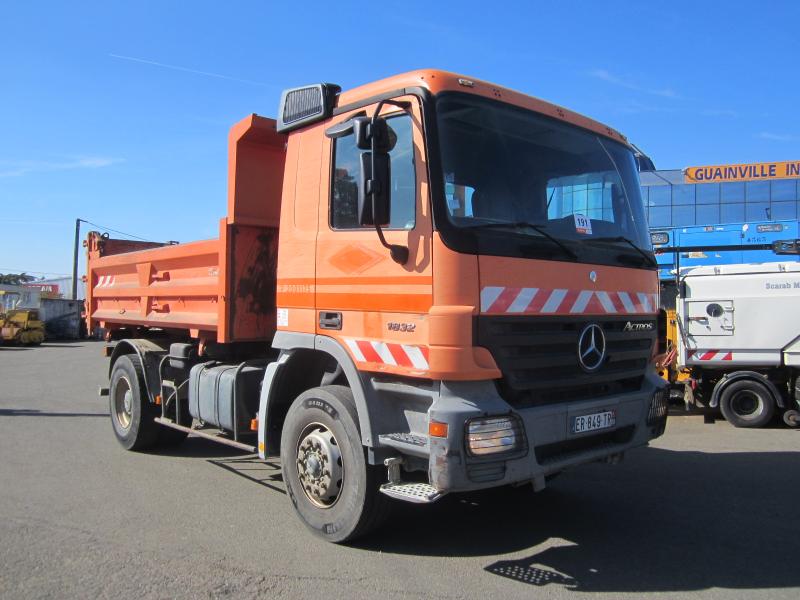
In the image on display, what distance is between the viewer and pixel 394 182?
4113 mm

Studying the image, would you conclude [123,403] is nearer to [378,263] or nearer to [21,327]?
[378,263]

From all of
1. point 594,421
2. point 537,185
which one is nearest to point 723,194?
point 537,185

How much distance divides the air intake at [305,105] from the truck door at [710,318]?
7.57 m

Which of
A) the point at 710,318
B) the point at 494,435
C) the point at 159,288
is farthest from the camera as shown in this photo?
the point at 710,318

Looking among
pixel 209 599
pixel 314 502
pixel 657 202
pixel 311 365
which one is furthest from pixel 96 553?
pixel 657 202

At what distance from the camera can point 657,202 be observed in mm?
37812

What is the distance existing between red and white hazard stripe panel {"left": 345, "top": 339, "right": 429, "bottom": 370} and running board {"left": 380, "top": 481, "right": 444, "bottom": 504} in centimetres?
71

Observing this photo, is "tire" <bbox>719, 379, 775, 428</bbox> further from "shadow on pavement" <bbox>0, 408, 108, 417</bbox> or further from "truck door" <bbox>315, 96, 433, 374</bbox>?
"shadow on pavement" <bbox>0, 408, 108, 417</bbox>

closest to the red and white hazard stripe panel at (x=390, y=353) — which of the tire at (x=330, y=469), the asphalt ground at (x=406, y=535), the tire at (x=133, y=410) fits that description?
the tire at (x=330, y=469)

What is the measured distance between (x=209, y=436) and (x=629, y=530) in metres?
3.70

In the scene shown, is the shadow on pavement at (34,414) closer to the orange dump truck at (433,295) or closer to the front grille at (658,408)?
the orange dump truck at (433,295)

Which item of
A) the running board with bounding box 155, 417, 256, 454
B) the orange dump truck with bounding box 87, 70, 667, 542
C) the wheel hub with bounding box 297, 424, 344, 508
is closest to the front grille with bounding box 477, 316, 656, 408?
the orange dump truck with bounding box 87, 70, 667, 542

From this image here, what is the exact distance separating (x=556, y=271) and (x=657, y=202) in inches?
1447

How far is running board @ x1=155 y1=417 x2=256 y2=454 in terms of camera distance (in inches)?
215
